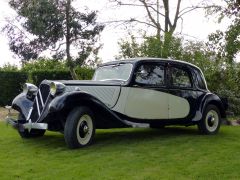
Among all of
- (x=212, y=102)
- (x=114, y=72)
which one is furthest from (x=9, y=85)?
(x=212, y=102)

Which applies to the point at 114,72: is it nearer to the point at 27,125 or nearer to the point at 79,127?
the point at 79,127

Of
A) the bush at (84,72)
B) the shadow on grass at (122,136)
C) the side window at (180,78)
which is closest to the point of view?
the shadow on grass at (122,136)

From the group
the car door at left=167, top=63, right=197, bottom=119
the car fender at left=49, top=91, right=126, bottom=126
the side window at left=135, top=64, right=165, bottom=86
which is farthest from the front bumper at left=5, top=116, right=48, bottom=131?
the car door at left=167, top=63, right=197, bottom=119

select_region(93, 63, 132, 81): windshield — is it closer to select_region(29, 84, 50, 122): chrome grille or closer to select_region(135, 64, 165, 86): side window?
select_region(135, 64, 165, 86): side window

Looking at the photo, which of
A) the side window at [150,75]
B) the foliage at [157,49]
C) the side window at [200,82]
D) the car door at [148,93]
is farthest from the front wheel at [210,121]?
the foliage at [157,49]

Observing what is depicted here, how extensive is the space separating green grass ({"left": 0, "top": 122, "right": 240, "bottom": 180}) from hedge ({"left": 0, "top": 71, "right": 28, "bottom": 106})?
9622mm

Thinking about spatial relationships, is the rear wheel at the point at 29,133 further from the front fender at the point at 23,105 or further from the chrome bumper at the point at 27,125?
the chrome bumper at the point at 27,125

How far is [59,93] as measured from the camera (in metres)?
6.88

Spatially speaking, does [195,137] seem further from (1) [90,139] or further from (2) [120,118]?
(1) [90,139]

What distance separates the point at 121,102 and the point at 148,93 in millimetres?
655

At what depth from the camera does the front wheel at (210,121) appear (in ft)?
28.1

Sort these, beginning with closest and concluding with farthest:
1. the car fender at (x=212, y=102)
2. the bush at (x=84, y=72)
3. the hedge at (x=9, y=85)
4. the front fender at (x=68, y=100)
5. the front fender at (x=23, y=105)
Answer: the front fender at (x=68, y=100) < the front fender at (x=23, y=105) < the car fender at (x=212, y=102) < the hedge at (x=9, y=85) < the bush at (x=84, y=72)

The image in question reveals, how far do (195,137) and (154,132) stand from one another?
1245mm

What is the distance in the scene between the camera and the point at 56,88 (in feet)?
22.4
